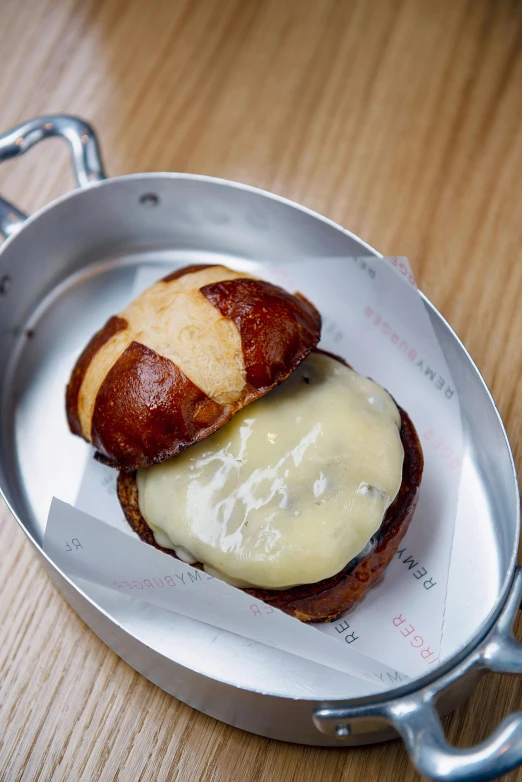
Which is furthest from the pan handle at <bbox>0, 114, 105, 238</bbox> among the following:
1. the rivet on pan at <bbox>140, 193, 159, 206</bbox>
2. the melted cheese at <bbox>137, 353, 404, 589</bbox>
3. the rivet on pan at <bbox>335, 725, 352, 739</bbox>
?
the rivet on pan at <bbox>335, 725, 352, 739</bbox>

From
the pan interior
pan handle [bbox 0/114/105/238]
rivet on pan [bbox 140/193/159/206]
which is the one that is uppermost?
pan handle [bbox 0/114/105/238]

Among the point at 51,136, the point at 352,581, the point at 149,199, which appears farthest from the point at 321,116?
the point at 352,581

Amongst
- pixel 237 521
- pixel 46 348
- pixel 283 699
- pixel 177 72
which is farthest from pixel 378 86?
pixel 283 699

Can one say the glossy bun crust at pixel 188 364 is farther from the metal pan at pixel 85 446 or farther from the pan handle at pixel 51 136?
the pan handle at pixel 51 136

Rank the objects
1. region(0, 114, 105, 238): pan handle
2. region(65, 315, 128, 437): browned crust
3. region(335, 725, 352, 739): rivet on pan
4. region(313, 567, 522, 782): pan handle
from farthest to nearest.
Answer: region(0, 114, 105, 238): pan handle, region(65, 315, 128, 437): browned crust, region(335, 725, 352, 739): rivet on pan, region(313, 567, 522, 782): pan handle

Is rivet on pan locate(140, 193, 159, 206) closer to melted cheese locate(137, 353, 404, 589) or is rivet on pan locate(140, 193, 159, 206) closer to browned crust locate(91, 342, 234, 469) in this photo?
browned crust locate(91, 342, 234, 469)

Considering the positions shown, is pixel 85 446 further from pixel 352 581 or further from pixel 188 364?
pixel 352 581
